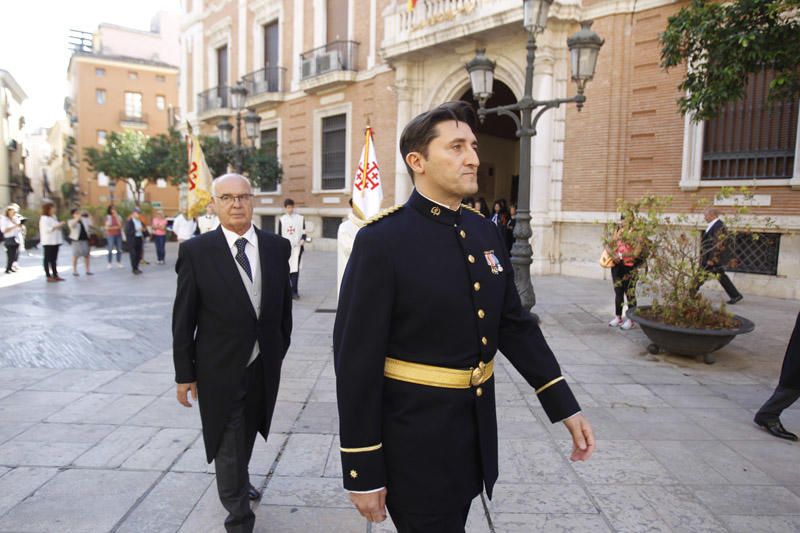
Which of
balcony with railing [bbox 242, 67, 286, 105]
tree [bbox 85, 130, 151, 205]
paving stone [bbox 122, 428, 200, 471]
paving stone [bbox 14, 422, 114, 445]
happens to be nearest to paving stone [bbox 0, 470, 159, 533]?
paving stone [bbox 122, 428, 200, 471]

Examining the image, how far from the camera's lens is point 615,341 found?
691 centimetres

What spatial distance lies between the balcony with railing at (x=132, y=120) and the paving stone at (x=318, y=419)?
4637 centimetres

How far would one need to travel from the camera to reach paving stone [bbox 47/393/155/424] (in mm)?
4195

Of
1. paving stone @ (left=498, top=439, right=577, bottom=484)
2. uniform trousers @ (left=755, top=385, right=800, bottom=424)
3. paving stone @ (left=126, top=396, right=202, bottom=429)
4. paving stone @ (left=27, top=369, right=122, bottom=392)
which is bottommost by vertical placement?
paving stone @ (left=27, top=369, right=122, bottom=392)

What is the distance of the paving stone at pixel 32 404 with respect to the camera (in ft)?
13.9

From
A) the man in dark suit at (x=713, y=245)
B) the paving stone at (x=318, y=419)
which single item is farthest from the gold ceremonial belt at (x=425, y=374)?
the man in dark suit at (x=713, y=245)

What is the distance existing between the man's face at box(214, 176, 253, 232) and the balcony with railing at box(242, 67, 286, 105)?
20.0 metres

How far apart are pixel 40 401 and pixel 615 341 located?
6117mm

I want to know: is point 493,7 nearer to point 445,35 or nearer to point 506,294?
point 445,35

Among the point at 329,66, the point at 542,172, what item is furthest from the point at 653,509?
the point at 329,66

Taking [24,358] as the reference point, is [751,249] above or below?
above

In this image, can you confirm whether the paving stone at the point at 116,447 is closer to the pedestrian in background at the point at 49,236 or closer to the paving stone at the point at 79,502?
the paving stone at the point at 79,502

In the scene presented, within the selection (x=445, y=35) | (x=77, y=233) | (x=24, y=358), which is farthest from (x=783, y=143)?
(x=77, y=233)

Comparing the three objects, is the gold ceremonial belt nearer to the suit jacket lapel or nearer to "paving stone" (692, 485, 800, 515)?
the suit jacket lapel
